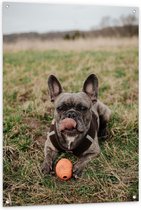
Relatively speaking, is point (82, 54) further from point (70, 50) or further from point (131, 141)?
point (131, 141)

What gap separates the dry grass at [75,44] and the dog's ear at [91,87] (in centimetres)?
18

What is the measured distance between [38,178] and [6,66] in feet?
1.98

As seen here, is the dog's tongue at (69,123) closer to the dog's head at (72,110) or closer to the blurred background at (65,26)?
the dog's head at (72,110)

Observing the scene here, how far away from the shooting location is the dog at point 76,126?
224cm

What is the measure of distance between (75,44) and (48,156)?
621mm

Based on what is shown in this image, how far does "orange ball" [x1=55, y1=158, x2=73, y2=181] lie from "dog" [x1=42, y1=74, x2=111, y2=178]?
0.03m

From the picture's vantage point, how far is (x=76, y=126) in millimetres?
2221

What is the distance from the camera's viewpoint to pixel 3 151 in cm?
220

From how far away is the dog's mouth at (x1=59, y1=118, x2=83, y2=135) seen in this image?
2.21 m

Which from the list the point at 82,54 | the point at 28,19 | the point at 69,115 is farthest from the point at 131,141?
the point at 28,19

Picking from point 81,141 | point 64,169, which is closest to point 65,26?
point 81,141

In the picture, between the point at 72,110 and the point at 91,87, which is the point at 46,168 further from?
the point at 91,87

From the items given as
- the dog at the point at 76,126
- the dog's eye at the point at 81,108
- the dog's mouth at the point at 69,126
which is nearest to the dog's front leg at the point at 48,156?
the dog at the point at 76,126

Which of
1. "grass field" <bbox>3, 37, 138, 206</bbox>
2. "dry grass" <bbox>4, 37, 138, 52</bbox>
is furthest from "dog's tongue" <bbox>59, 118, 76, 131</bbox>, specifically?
"dry grass" <bbox>4, 37, 138, 52</bbox>
